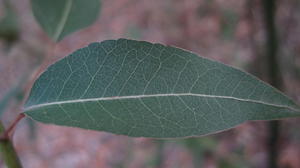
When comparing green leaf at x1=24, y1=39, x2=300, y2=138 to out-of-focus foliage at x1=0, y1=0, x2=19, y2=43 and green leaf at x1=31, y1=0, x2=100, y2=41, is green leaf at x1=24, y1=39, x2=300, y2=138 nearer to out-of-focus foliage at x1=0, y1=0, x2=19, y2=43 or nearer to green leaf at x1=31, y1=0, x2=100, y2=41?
green leaf at x1=31, y1=0, x2=100, y2=41

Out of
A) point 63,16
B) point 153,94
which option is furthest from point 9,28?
point 153,94

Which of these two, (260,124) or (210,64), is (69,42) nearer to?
(260,124)

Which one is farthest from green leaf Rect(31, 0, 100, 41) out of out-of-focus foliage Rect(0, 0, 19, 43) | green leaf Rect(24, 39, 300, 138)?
out-of-focus foliage Rect(0, 0, 19, 43)

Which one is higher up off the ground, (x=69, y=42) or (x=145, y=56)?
(x=69, y=42)

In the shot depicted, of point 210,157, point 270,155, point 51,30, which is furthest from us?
point 210,157

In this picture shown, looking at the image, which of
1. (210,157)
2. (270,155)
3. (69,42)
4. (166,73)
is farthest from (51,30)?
(69,42)
